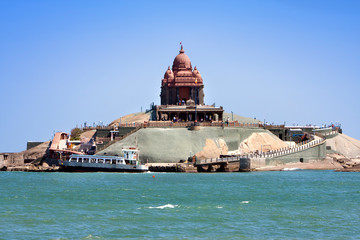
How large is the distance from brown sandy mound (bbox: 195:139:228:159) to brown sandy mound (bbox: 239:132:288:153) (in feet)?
14.2

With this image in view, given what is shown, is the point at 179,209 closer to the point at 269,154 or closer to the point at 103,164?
the point at 103,164

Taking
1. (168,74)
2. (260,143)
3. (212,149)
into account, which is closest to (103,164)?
(212,149)

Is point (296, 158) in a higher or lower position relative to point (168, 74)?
lower

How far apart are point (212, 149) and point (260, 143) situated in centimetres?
1245

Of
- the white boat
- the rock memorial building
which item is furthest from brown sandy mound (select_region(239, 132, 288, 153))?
the white boat

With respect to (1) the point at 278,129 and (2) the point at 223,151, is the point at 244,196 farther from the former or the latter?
(1) the point at 278,129

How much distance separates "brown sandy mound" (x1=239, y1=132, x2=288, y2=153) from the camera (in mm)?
130875

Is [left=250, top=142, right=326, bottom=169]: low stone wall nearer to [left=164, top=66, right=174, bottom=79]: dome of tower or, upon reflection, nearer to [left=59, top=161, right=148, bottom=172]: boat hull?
[left=59, top=161, right=148, bottom=172]: boat hull

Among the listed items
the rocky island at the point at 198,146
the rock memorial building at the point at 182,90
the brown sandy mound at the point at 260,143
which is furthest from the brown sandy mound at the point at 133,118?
the brown sandy mound at the point at 260,143

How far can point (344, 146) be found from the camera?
154m

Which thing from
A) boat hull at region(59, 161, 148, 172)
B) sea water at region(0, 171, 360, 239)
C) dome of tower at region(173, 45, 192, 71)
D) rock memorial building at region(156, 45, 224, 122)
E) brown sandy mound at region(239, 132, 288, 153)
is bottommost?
sea water at region(0, 171, 360, 239)

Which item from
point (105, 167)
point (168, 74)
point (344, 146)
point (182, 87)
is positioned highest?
point (168, 74)

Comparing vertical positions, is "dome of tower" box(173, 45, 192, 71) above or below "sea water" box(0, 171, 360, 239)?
above

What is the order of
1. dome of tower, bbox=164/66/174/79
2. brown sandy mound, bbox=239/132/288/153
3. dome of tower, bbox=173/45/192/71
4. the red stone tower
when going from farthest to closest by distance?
dome of tower, bbox=173/45/192/71 → dome of tower, bbox=164/66/174/79 → the red stone tower → brown sandy mound, bbox=239/132/288/153
